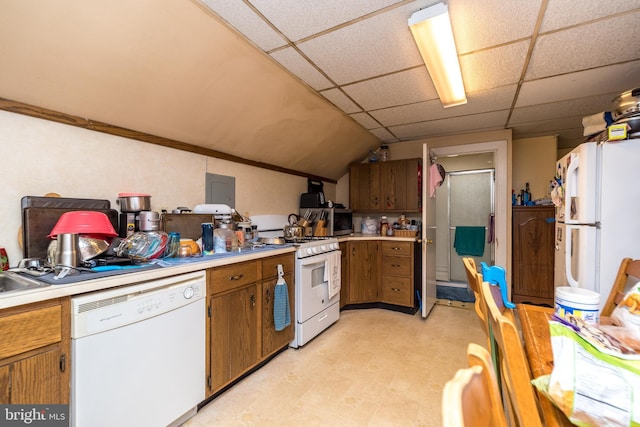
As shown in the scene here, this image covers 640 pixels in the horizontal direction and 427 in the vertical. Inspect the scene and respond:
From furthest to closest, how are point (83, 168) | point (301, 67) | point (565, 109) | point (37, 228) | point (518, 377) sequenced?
point (565, 109) < point (301, 67) < point (83, 168) < point (37, 228) < point (518, 377)

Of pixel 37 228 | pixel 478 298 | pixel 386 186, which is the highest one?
pixel 386 186

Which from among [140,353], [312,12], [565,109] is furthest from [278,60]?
[565,109]

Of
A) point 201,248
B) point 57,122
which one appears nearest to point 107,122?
point 57,122

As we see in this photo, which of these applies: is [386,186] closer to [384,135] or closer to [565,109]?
[384,135]

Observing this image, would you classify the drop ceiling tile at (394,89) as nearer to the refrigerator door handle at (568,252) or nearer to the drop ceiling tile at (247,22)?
the drop ceiling tile at (247,22)

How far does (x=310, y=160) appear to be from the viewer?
362 cm

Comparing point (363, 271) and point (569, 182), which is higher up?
point (569, 182)

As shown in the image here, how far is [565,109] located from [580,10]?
69.4 inches

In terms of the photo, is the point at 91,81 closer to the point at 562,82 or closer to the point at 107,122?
the point at 107,122

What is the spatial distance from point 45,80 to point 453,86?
A: 2.81 metres

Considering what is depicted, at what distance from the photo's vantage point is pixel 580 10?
1.47 meters

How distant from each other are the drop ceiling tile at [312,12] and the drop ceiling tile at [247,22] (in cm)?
7

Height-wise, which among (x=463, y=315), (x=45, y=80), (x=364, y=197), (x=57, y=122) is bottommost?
(x=463, y=315)

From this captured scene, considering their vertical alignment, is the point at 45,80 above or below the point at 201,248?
above
